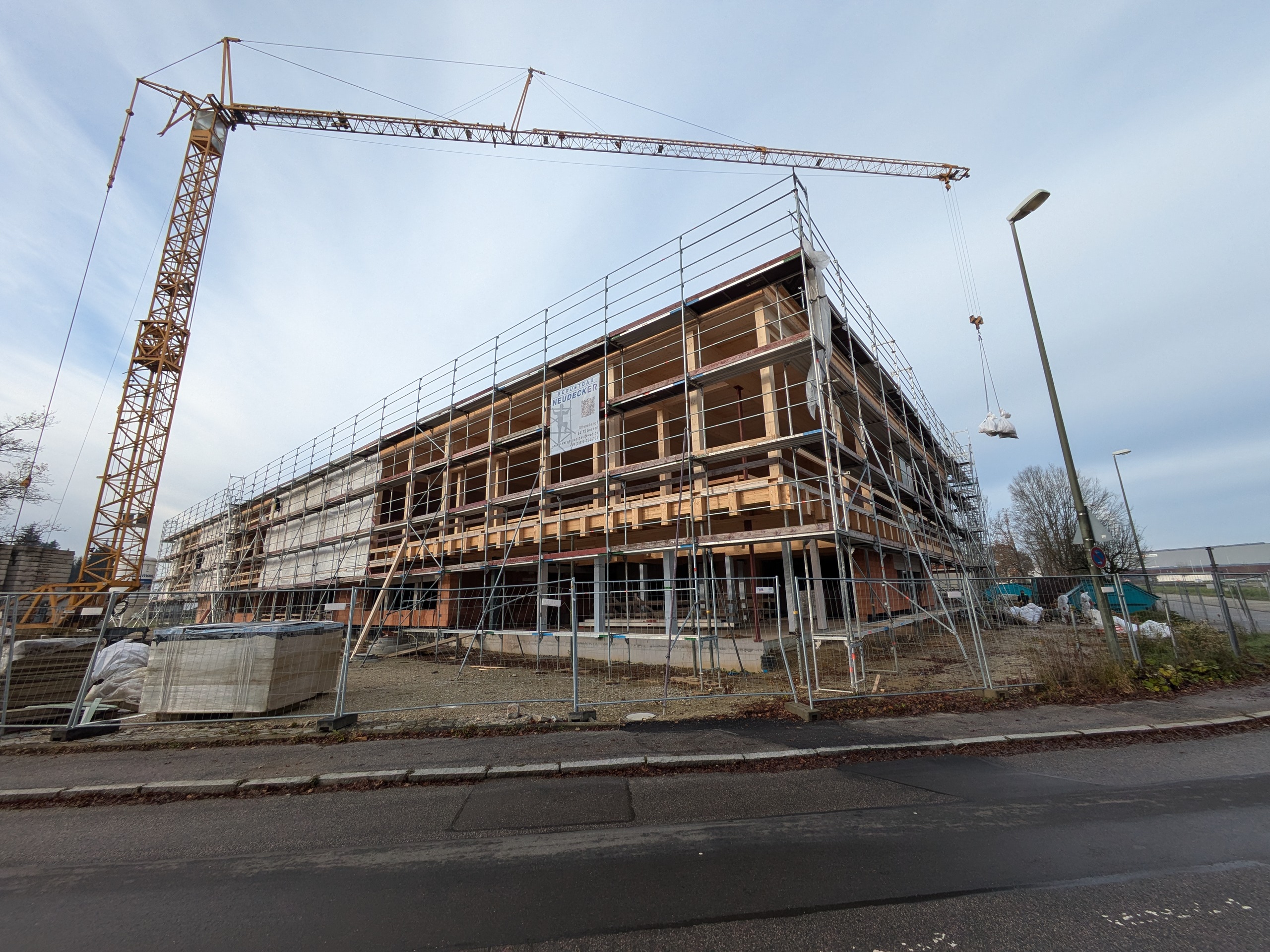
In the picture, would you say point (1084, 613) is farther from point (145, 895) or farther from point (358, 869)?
point (145, 895)

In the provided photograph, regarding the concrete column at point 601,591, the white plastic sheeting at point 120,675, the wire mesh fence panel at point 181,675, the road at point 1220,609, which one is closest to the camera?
the wire mesh fence panel at point 181,675

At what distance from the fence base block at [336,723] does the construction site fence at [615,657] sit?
263 millimetres

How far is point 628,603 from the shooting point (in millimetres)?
A: 12383

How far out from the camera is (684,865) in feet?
11.3

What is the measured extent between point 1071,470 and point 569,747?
9.77 meters

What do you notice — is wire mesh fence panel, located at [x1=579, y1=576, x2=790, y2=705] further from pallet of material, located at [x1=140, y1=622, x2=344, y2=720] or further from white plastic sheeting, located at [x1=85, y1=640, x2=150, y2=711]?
white plastic sheeting, located at [x1=85, y1=640, x2=150, y2=711]

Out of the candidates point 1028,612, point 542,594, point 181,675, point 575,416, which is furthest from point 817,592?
point 181,675

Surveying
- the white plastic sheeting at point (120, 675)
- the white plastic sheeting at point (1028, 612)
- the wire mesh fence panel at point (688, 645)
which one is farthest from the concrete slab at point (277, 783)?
the white plastic sheeting at point (1028, 612)

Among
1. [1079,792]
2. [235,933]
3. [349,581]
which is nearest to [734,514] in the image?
[1079,792]

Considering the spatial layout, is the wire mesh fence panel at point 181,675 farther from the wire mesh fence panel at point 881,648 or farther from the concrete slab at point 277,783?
the wire mesh fence panel at point 881,648

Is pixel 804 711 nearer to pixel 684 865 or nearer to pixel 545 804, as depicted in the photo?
pixel 545 804

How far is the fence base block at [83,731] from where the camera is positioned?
6934mm

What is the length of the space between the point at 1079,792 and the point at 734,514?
322 inches

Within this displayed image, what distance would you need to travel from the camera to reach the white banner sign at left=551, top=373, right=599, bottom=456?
1505cm
